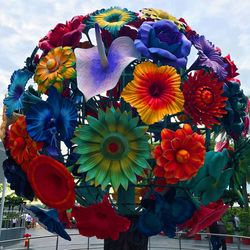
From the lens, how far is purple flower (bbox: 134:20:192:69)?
4.73m

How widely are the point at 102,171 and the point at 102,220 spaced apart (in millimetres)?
697

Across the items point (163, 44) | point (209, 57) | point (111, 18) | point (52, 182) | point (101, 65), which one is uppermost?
point (111, 18)

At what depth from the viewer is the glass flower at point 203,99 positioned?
485cm

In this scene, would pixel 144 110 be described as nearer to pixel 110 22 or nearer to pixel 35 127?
pixel 35 127

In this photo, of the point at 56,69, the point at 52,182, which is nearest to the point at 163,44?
the point at 56,69

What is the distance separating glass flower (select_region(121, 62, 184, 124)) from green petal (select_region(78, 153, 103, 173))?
770mm

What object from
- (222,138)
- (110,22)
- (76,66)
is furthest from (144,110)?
(222,138)

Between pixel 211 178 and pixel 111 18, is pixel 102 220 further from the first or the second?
pixel 111 18

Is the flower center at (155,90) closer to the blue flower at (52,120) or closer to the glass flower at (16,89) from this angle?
the blue flower at (52,120)

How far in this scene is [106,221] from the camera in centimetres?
452

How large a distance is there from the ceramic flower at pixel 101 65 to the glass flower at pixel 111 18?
1.62 feet

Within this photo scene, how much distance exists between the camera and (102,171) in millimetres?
4363

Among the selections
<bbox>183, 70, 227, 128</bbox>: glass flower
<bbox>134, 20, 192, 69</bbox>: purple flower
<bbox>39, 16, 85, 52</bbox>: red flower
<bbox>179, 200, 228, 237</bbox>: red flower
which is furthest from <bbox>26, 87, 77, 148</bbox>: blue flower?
<bbox>179, 200, 228, 237</bbox>: red flower

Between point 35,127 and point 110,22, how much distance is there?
2.13 meters
